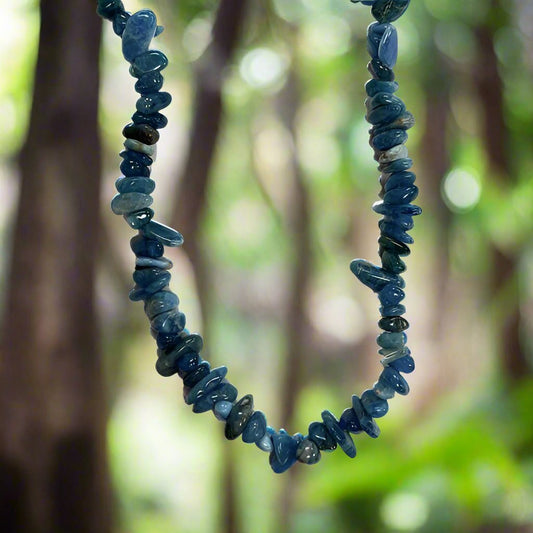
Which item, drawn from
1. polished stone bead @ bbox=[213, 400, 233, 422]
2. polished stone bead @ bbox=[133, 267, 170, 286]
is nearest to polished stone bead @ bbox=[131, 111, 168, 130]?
polished stone bead @ bbox=[133, 267, 170, 286]

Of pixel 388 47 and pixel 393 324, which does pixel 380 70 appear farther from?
pixel 393 324

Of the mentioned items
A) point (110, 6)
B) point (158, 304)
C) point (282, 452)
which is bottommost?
point (282, 452)

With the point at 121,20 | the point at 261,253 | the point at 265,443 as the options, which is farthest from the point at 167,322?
the point at 261,253

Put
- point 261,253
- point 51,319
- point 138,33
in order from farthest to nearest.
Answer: point 261,253 < point 51,319 < point 138,33

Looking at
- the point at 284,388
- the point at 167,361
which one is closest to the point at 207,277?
the point at 284,388

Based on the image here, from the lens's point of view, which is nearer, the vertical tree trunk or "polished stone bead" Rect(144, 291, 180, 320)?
"polished stone bead" Rect(144, 291, 180, 320)

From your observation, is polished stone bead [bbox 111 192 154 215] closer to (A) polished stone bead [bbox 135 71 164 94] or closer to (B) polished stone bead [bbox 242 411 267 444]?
(A) polished stone bead [bbox 135 71 164 94]

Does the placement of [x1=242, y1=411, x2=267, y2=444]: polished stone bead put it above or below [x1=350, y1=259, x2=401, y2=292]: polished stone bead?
below

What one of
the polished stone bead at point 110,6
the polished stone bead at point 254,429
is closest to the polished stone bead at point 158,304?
the polished stone bead at point 254,429

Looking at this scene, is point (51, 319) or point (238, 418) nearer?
point (238, 418)
